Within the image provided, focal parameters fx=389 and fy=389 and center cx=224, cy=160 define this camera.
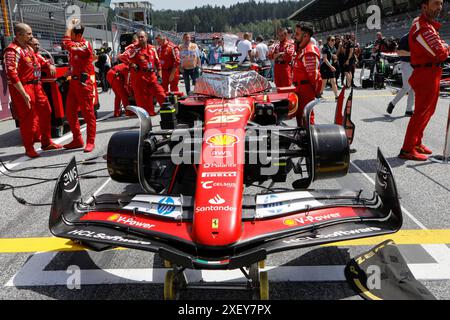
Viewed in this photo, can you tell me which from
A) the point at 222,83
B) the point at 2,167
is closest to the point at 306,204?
the point at 222,83

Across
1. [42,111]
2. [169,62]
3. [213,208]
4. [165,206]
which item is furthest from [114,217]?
[169,62]

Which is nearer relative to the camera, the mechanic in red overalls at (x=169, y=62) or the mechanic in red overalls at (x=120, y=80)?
the mechanic in red overalls at (x=120, y=80)

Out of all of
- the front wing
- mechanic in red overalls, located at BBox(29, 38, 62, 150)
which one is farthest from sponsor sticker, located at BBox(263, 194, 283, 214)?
mechanic in red overalls, located at BBox(29, 38, 62, 150)

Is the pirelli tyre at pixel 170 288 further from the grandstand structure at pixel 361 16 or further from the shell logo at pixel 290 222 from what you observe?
the grandstand structure at pixel 361 16

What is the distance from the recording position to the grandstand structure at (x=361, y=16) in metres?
36.1

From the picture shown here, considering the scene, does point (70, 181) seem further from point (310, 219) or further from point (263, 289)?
point (310, 219)

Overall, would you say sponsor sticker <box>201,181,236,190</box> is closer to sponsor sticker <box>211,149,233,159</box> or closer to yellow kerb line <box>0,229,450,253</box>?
sponsor sticker <box>211,149,233,159</box>

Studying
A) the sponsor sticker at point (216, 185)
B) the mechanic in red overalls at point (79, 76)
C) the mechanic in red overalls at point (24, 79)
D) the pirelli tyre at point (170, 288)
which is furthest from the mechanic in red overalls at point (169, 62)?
the pirelli tyre at point (170, 288)

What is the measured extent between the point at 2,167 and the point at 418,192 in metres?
5.62

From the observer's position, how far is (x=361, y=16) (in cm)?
5259

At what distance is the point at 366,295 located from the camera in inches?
93.6

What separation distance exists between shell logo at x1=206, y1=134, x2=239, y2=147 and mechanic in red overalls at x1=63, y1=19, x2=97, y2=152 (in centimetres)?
355

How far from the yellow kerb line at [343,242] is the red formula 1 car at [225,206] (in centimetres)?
53
